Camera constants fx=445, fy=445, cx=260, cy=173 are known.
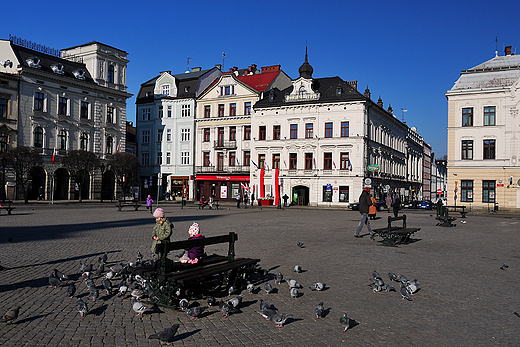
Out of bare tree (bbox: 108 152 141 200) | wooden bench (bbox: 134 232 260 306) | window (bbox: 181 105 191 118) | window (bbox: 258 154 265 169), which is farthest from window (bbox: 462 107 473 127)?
wooden bench (bbox: 134 232 260 306)

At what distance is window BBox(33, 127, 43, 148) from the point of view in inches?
1947

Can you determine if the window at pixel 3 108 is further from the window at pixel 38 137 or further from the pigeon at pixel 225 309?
the pigeon at pixel 225 309

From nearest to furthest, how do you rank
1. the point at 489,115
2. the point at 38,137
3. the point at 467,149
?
the point at 489,115, the point at 467,149, the point at 38,137

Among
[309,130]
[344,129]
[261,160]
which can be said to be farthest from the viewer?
[261,160]

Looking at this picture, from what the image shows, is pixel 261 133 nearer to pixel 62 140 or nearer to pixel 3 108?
pixel 62 140

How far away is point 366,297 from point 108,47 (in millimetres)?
56438

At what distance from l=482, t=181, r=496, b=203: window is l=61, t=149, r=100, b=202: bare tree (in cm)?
4149

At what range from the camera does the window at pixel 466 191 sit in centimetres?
4622

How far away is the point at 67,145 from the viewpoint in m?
52.6

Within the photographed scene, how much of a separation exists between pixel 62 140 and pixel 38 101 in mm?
5111

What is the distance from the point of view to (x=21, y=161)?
4272 centimetres

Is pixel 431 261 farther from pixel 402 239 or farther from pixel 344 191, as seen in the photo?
pixel 344 191

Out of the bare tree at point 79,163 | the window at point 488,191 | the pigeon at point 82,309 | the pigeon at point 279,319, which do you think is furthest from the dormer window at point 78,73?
the pigeon at point 279,319

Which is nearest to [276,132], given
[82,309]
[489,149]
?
[489,149]
